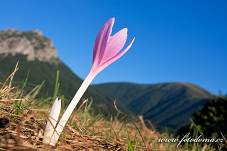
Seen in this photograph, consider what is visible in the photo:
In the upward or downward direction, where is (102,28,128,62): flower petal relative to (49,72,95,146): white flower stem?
upward

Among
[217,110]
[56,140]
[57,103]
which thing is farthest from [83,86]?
[217,110]

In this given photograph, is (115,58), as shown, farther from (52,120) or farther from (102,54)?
(52,120)

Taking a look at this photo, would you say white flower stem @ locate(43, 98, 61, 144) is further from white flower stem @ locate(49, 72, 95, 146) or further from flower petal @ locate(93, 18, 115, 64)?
flower petal @ locate(93, 18, 115, 64)

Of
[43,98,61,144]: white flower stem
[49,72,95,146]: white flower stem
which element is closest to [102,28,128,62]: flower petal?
[49,72,95,146]: white flower stem

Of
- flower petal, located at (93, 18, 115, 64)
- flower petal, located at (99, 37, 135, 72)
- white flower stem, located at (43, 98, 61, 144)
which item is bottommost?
white flower stem, located at (43, 98, 61, 144)

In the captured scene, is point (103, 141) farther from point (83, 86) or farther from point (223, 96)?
point (223, 96)

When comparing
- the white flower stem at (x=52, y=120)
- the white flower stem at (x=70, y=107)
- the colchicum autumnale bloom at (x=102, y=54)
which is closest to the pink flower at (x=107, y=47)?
the colchicum autumnale bloom at (x=102, y=54)
